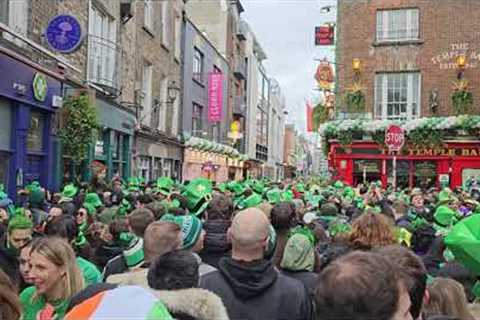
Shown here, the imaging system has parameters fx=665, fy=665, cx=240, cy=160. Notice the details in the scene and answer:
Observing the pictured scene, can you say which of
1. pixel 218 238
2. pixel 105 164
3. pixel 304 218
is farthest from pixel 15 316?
pixel 105 164

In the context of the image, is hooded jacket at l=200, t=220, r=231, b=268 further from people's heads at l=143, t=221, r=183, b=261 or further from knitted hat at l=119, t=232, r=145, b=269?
people's heads at l=143, t=221, r=183, b=261

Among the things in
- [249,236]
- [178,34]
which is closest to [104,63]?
[178,34]

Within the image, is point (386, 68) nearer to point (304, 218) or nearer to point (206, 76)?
point (206, 76)

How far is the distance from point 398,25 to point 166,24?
9576mm

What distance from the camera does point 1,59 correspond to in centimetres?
1219

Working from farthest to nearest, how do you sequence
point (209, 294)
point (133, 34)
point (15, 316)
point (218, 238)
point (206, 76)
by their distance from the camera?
point (206, 76)
point (133, 34)
point (218, 238)
point (15, 316)
point (209, 294)

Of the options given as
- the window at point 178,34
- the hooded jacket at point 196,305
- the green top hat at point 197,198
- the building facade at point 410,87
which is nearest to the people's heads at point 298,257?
the hooded jacket at point 196,305

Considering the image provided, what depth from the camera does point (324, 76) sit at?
29.1 m

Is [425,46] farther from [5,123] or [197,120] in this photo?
[5,123]

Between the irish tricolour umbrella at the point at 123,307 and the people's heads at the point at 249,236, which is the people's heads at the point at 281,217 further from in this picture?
the irish tricolour umbrella at the point at 123,307

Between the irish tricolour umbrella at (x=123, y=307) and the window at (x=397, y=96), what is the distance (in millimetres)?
26040

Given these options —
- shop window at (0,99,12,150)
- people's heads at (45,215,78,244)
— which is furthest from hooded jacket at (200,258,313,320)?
shop window at (0,99,12,150)

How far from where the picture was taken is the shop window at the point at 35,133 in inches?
570

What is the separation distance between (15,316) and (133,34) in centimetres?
1993
